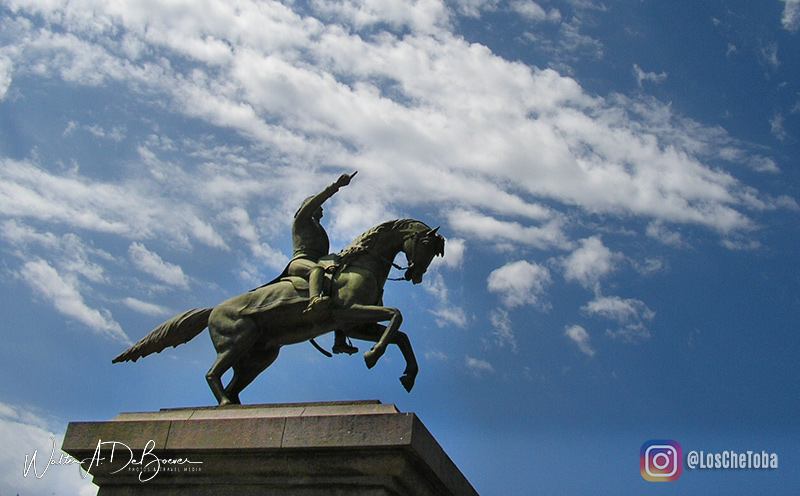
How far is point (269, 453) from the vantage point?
811cm

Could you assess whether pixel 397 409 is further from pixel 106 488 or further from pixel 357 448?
pixel 106 488

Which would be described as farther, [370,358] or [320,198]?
[320,198]

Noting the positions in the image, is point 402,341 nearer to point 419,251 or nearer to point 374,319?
point 374,319

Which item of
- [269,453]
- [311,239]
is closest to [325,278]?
[311,239]

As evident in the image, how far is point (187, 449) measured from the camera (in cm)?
839

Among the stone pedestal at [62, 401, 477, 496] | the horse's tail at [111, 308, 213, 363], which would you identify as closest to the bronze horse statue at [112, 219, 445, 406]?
the horse's tail at [111, 308, 213, 363]

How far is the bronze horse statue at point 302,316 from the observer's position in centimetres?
1006

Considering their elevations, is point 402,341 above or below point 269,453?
above

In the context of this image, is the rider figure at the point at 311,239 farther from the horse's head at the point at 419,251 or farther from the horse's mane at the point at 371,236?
the horse's head at the point at 419,251

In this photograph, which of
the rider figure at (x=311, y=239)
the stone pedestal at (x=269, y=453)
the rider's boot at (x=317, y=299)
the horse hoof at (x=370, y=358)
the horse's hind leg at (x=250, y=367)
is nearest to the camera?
the stone pedestal at (x=269, y=453)

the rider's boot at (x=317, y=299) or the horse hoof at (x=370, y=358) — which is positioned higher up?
the rider's boot at (x=317, y=299)

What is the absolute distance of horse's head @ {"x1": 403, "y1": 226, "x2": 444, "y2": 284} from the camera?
10.7 m

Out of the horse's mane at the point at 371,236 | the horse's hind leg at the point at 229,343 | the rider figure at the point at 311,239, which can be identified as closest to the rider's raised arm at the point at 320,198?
the rider figure at the point at 311,239

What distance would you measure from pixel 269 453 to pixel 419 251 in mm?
3705
